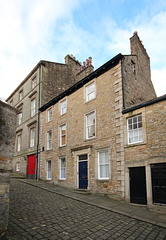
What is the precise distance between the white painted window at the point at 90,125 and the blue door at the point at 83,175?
2023mm

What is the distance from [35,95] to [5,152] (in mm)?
16852

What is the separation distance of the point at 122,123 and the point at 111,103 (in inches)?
68.0

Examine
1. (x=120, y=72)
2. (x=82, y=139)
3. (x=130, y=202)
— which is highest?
(x=120, y=72)

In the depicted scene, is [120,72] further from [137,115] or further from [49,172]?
[49,172]

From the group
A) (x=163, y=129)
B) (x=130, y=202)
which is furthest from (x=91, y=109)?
(x=130, y=202)

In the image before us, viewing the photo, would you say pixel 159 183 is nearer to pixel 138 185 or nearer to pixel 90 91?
pixel 138 185

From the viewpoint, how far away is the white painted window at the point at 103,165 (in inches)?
463

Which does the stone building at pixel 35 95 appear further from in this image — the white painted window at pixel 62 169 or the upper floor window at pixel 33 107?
the white painted window at pixel 62 169

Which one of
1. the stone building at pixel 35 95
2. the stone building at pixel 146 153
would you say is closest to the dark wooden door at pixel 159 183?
the stone building at pixel 146 153

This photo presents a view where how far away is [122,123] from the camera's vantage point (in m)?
11.1

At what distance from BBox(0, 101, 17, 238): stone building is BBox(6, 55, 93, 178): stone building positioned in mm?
14210

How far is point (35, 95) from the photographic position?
2111 centimetres

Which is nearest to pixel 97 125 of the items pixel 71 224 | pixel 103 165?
pixel 103 165

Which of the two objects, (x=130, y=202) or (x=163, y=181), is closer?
(x=163, y=181)
